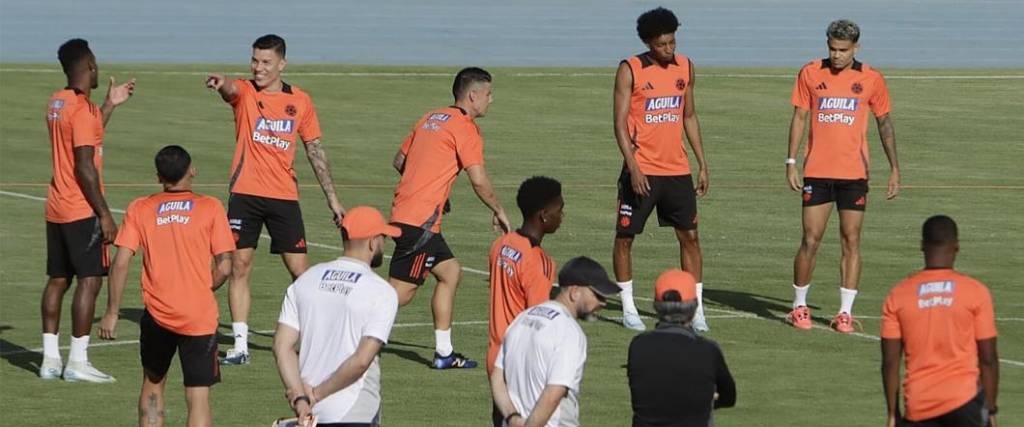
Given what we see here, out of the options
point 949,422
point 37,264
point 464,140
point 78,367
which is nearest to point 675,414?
point 949,422

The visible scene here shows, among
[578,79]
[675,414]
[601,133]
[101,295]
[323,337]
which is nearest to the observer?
[675,414]

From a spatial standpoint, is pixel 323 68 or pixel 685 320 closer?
pixel 685 320

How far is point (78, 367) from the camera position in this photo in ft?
54.4

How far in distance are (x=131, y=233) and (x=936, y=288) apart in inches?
208

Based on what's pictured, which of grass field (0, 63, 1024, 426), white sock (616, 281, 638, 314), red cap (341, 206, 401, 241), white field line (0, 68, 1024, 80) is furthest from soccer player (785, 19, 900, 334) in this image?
white field line (0, 68, 1024, 80)

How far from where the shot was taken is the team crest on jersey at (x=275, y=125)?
1725 cm

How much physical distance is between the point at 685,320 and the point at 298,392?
2.13 metres

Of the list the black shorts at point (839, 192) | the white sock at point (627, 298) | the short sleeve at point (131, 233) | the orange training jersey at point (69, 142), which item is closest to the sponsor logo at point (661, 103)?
the black shorts at point (839, 192)

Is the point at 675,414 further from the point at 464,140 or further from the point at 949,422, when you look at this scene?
the point at 464,140

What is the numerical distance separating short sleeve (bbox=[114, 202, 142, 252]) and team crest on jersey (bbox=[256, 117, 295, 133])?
333 cm

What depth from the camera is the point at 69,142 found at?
1636 centimetres

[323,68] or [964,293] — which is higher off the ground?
[964,293]

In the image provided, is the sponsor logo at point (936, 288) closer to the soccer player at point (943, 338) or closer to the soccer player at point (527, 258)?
the soccer player at point (943, 338)

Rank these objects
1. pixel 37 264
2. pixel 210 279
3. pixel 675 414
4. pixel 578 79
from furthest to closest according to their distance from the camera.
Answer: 1. pixel 578 79
2. pixel 37 264
3. pixel 210 279
4. pixel 675 414
